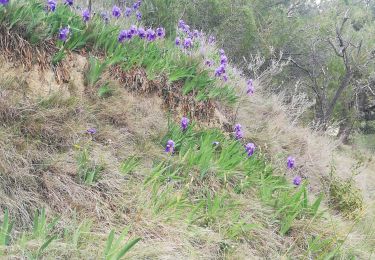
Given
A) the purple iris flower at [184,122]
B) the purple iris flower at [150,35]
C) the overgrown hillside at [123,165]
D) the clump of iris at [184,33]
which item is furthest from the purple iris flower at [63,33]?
the clump of iris at [184,33]

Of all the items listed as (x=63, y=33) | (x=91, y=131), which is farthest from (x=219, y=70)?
(x=91, y=131)

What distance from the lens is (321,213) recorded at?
358 cm

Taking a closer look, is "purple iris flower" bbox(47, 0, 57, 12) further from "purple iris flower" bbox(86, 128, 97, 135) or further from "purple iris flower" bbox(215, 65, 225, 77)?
"purple iris flower" bbox(215, 65, 225, 77)

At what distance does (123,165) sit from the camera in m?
3.13

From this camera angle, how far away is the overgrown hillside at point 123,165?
263 cm

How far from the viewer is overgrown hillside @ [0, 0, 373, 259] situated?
263cm

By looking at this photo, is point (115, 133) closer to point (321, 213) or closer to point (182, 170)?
point (182, 170)

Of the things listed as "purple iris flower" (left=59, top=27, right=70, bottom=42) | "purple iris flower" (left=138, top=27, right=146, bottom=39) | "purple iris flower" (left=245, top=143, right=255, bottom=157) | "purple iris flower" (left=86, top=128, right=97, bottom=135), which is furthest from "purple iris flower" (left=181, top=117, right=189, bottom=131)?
"purple iris flower" (left=59, top=27, right=70, bottom=42)

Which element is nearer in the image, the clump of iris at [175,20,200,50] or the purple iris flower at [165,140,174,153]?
the purple iris flower at [165,140,174,153]

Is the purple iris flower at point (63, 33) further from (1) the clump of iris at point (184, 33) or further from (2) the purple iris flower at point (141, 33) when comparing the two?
(1) the clump of iris at point (184, 33)

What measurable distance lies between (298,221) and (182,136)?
127 centimetres

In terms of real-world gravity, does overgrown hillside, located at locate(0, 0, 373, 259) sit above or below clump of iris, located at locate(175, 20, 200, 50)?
below

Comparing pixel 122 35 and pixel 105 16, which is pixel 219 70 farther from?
pixel 105 16

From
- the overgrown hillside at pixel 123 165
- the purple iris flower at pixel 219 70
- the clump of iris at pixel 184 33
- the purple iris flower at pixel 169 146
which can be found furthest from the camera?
the clump of iris at pixel 184 33
